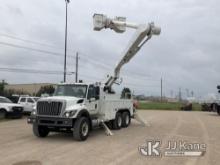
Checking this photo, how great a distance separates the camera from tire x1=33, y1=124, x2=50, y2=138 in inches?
589

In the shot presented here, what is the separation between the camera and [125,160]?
33.6 feet

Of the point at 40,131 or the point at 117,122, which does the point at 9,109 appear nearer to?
the point at 117,122

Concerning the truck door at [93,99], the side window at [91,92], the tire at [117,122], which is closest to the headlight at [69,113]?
the truck door at [93,99]

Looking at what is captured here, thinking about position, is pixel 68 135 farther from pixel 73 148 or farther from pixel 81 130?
pixel 73 148

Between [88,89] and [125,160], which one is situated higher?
[88,89]

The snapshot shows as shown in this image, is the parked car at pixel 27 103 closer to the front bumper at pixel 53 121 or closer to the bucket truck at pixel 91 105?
the bucket truck at pixel 91 105

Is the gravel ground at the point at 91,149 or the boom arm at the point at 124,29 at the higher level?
the boom arm at the point at 124,29

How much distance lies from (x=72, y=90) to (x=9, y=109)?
11.5 meters

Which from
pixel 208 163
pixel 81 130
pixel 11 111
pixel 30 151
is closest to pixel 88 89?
pixel 81 130

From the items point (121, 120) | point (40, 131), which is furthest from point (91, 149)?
point (121, 120)

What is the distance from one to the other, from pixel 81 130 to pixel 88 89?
7.60 ft

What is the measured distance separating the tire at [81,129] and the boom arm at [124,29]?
4.11m

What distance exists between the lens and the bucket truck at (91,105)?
559 inches

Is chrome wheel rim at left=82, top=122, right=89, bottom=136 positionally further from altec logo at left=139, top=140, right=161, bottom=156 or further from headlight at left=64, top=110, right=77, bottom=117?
altec logo at left=139, top=140, right=161, bottom=156
